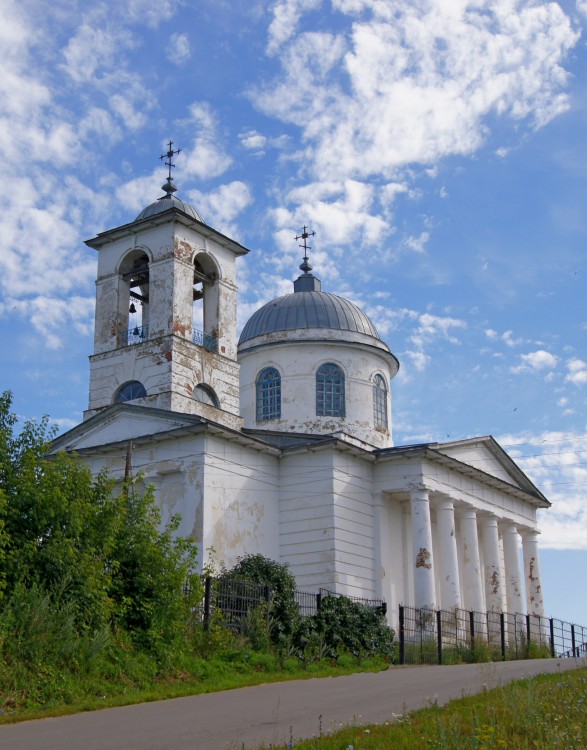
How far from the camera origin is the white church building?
2256 centimetres

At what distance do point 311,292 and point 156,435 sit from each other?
10666 millimetres

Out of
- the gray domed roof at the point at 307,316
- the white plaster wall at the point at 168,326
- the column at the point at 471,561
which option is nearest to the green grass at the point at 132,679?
the white plaster wall at the point at 168,326

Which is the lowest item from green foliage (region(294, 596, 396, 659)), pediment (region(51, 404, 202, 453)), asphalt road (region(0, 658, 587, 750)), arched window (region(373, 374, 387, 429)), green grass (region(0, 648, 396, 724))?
asphalt road (region(0, 658, 587, 750))

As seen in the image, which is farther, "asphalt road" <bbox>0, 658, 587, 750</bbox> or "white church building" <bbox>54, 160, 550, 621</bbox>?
"white church building" <bbox>54, 160, 550, 621</bbox>

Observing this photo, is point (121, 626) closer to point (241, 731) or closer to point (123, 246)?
point (241, 731)

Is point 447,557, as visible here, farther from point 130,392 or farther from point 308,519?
point 130,392

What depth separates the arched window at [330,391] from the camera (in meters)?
28.6

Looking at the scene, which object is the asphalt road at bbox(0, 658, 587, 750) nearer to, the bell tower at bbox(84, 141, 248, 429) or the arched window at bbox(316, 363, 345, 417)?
the bell tower at bbox(84, 141, 248, 429)

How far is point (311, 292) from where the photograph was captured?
31.5m

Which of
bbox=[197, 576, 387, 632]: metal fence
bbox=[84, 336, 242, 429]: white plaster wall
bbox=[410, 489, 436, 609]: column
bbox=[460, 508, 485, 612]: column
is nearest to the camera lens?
bbox=[197, 576, 387, 632]: metal fence

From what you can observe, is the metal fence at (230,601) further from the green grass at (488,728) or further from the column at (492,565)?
the column at (492,565)

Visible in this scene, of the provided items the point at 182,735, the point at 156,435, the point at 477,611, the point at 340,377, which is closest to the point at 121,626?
the point at 182,735

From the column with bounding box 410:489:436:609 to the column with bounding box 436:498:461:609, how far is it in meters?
0.87

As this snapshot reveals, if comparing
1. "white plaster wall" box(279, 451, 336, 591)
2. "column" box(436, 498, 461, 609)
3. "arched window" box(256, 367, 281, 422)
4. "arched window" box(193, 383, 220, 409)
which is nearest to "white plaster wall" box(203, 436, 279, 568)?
"white plaster wall" box(279, 451, 336, 591)
